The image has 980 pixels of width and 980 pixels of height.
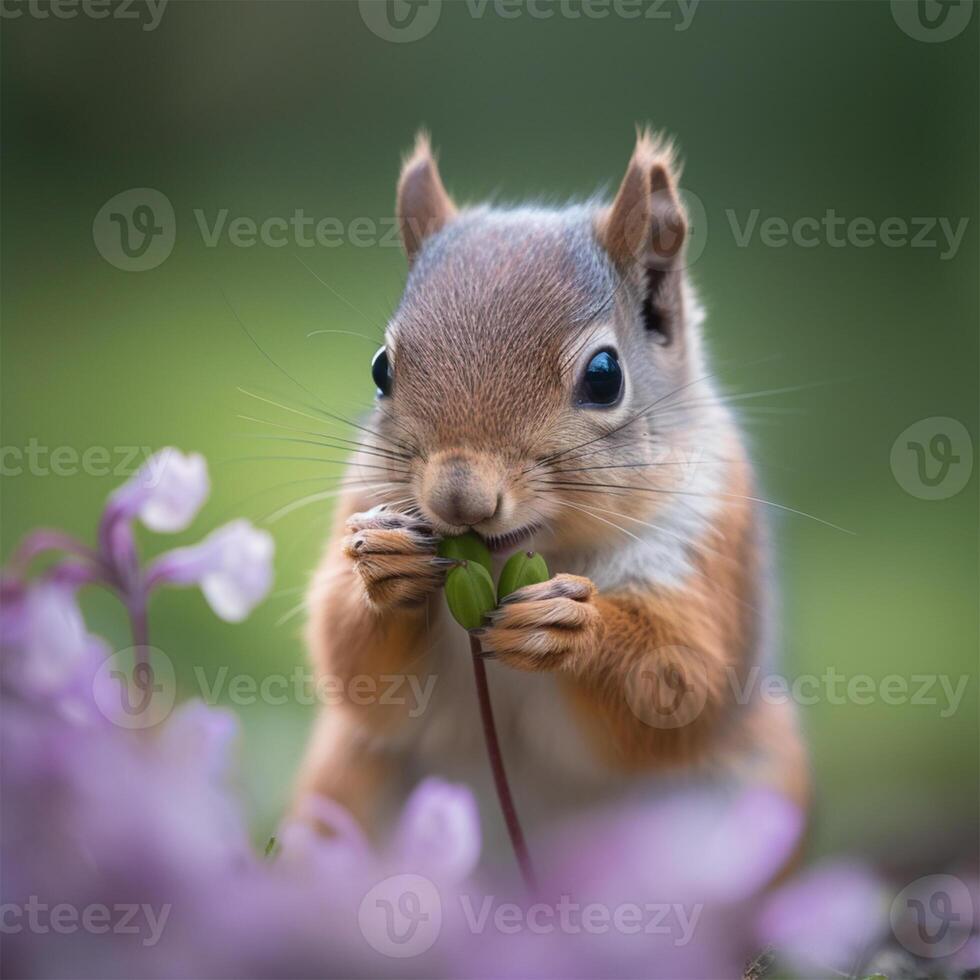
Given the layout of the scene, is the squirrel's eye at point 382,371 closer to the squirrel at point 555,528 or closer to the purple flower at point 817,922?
the squirrel at point 555,528

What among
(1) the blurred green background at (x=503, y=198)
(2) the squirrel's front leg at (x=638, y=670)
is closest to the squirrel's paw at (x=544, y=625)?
(2) the squirrel's front leg at (x=638, y=670)

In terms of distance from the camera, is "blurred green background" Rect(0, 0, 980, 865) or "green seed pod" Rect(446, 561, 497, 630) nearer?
"green seed pod" Rect(446, 561, 497, 630)

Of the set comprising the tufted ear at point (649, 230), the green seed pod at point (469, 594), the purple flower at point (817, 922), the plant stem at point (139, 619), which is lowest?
the purple flower at point (817, 922)

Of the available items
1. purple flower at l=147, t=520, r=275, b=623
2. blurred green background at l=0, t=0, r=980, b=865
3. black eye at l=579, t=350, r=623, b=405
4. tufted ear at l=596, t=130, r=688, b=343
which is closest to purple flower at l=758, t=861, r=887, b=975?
purple flower at l=147, t=520, r=275, b=623

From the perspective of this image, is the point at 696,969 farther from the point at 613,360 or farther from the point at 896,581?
the point at 896,581

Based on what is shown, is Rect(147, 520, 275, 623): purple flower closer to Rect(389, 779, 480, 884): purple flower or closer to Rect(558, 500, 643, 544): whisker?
Rect(389, 779, 480, 884): purple flower

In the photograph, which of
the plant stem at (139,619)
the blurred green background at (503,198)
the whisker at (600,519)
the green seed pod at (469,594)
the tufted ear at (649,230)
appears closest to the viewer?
the plant stem at (139,619)

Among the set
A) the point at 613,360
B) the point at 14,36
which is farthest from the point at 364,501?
the point at 14,36
